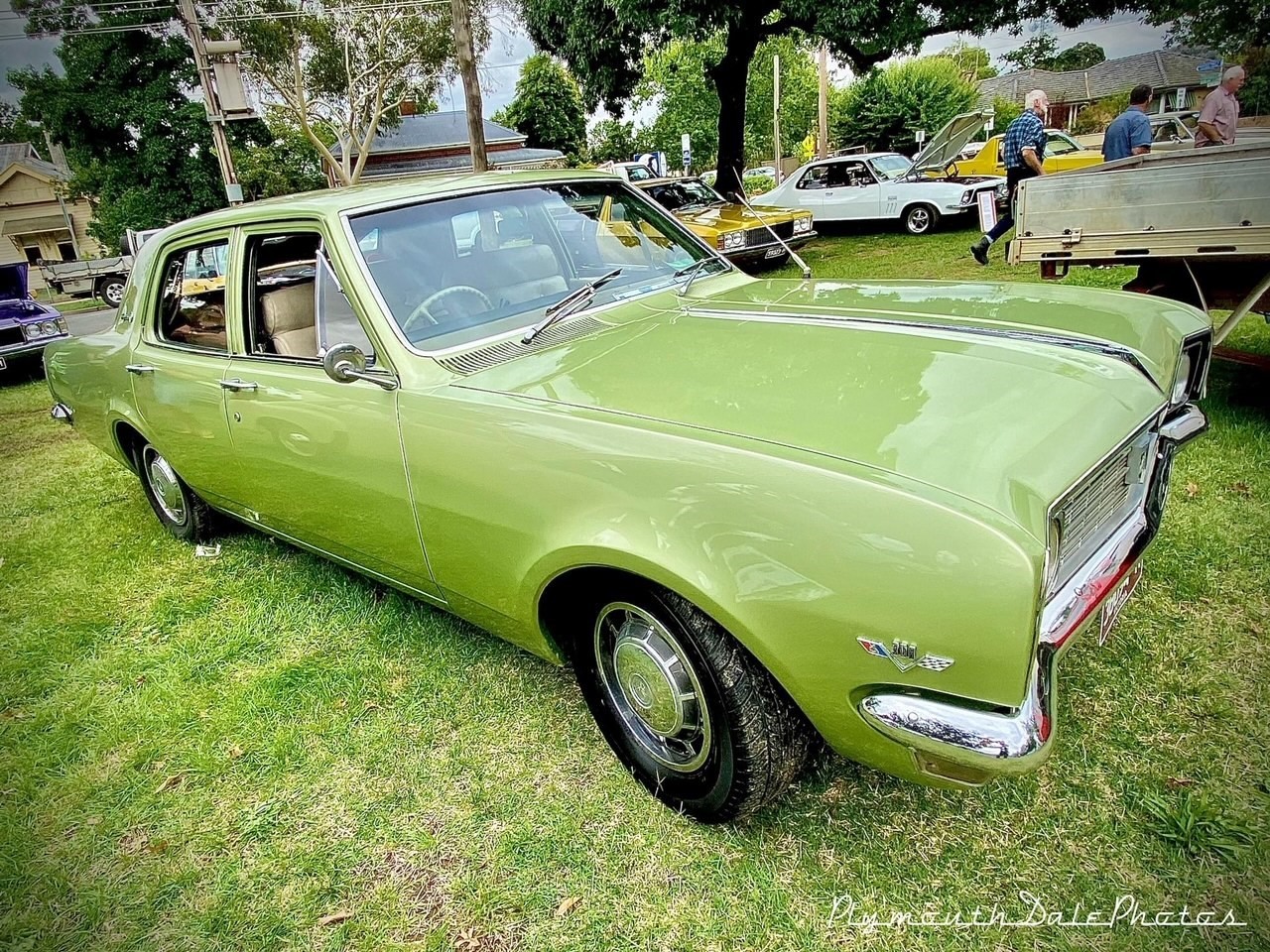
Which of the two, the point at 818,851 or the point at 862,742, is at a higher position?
the point at 862,742

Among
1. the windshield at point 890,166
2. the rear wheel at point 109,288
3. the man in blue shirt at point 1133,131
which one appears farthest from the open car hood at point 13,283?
the man in blue shirt at point 1133,131

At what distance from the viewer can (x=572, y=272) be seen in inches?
116

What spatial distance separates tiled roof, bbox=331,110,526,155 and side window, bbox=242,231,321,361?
1452 inches

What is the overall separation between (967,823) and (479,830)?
4.46 feet

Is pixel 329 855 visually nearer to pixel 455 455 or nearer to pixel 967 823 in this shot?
pixel 455 455

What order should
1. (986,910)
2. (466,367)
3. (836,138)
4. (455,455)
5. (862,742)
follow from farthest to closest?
(836,138) → (466,367) → (455,455) → (986,910) → (862,742)

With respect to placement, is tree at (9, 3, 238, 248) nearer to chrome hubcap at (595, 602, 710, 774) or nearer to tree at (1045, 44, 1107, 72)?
chrome hubcap at (595, 602, 710, 774)

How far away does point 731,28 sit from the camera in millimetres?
12391

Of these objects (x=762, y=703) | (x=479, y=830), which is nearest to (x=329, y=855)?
(x=479, y=830)

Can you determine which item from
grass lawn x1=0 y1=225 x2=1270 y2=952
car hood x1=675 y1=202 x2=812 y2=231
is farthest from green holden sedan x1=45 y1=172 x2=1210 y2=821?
car hood x1=675 y1=202 x2=812 y2=231

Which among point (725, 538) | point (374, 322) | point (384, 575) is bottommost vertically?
point (384, 575)

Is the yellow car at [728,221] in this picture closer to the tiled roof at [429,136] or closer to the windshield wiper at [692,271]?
the windshield wiper at [692,271]

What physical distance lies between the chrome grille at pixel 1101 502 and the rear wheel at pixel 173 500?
3.95m

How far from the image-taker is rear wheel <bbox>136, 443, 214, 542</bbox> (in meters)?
4.02
